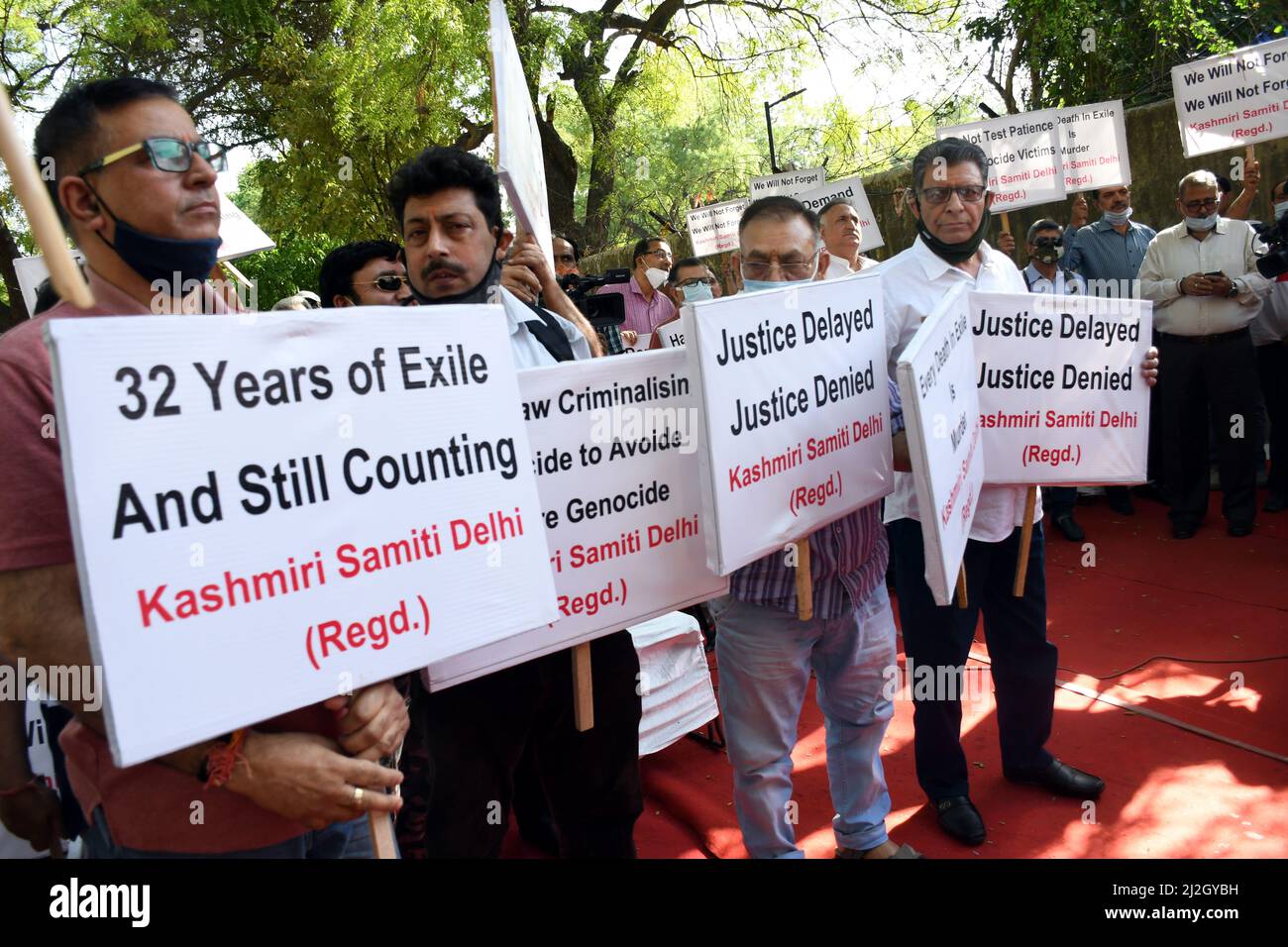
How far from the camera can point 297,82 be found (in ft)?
36.1

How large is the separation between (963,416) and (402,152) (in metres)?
10.0

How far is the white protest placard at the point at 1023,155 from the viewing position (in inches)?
245

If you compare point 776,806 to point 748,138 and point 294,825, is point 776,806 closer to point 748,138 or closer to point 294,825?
point 294,825

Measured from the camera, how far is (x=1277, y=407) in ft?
20.6

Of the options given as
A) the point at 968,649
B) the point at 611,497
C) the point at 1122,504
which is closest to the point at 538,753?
the point at 611,497

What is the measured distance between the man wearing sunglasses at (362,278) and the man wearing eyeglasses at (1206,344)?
495 centimetres

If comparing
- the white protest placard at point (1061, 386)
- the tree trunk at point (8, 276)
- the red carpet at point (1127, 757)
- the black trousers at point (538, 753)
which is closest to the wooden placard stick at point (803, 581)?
the black trousers at point (538, 753)

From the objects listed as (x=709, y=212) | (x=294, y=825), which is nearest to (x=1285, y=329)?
(x=709, y=212)

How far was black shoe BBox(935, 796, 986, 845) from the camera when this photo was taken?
3.03 metres

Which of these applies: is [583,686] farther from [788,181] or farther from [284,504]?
[788,181]

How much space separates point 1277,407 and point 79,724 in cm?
707

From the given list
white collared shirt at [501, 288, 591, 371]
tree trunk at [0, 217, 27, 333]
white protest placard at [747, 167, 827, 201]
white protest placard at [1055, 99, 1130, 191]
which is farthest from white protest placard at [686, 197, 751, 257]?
tree trunk at [0, 217, 27, 333]

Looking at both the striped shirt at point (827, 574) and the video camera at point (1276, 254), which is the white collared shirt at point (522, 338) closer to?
the striped shirt at point (827, 574)

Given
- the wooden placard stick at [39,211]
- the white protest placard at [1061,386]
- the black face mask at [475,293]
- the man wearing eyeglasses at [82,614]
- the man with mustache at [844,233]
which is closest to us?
the wooden placard stick at [39,211]
